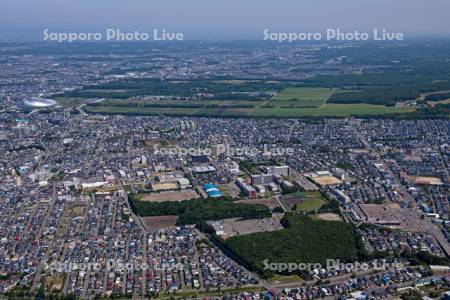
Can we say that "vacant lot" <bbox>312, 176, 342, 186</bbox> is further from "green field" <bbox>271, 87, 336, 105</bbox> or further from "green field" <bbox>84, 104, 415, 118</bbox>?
"green field" <bbox>271, 87, 336, 105</bbox>

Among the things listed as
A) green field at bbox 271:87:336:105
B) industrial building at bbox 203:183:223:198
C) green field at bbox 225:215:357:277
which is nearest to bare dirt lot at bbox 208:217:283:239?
green field at bbox 225:215:357:277

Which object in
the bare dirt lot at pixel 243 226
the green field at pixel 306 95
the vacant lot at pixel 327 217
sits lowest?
the bare dirt lot at pixel 243 226

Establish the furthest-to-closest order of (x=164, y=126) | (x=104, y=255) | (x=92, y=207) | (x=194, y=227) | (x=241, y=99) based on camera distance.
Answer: (x=241, y=99)
(x=164, y=126)
(x=92, y=207)
(x=194, y=227)
(x=104, y=255)

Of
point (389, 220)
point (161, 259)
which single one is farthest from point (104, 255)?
point (389, 220)

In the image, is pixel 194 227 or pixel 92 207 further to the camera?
pixel 92 207

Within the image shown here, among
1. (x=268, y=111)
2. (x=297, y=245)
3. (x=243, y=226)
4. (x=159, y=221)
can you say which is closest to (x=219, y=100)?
(x=268, y=111)

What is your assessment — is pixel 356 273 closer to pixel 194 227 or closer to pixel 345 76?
pixel 194 227

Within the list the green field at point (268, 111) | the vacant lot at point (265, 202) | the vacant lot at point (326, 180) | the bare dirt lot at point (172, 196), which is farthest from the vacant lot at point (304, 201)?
the green field at point (268, 111)

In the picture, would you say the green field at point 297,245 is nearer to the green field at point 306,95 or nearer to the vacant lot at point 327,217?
the vacant lot at point 327,217
